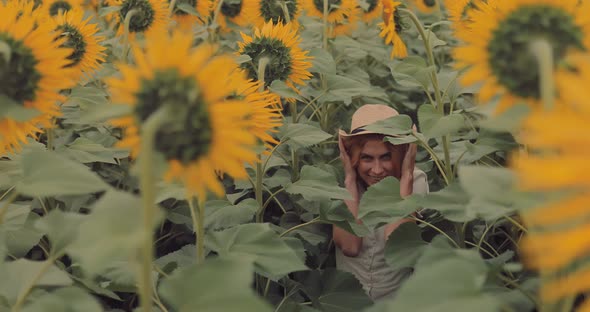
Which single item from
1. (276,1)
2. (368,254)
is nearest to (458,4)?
(276,1)

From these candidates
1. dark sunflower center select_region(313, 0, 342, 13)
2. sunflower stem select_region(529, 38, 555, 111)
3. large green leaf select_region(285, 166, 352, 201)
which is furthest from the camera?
dark sunflower center select_region(313, 0, 342, 13)

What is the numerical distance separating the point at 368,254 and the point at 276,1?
3.48ft

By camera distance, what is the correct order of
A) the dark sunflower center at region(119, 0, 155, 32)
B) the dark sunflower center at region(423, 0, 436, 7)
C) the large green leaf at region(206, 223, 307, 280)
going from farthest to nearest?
the dark sunflower center at region(423, 0, 436, 7) < the dark sunflower center at region(119, 0, 155, 32) < the large green leaf at region(206, 223, 307, 280)

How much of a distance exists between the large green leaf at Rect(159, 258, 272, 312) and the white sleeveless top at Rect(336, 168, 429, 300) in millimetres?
900

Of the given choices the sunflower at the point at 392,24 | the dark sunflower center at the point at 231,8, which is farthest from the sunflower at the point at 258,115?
the dark sunflower center at the point at 231,8

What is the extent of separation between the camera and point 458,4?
211cm

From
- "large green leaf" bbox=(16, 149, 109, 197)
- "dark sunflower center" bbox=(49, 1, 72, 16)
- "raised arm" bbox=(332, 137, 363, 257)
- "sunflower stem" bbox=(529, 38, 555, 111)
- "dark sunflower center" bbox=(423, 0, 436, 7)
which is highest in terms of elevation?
"sunflower stem" bbox=(529, 38, 555, 111)

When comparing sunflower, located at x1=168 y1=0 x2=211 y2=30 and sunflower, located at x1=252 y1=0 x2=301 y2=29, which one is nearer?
sunflower, located at x1=252 y1=0 x2=301 y2=29

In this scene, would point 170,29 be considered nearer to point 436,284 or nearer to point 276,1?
point 276,1

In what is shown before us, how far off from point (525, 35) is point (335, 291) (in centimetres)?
84

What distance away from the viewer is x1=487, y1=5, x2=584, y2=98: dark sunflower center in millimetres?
734

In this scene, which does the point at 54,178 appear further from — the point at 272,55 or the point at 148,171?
the point at 272,55

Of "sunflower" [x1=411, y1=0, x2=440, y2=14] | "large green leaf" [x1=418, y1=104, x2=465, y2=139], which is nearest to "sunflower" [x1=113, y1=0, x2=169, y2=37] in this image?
"large green leaf" [x1=418, y1=104, x2=465, y2=139]

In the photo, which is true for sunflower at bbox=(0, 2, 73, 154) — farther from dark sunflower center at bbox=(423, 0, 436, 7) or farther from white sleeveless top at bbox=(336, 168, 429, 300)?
dark sunflower center at bbox=(423, 0, 436, 7)
